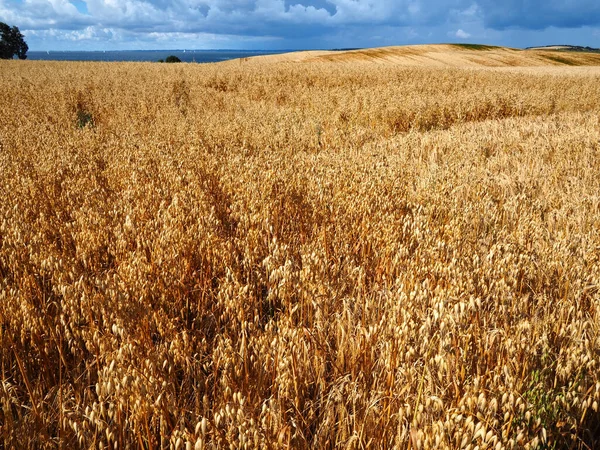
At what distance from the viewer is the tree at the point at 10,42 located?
5827 cm

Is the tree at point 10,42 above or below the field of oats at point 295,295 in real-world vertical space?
above

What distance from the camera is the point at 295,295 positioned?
7.06 ft

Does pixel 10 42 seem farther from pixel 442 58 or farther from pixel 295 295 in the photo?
pixel 295 295

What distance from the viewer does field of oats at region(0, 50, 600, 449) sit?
1321 mm

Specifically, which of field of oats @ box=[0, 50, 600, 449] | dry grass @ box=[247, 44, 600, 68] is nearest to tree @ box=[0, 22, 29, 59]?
dry grass @ box=[247, 44, 600, 68]

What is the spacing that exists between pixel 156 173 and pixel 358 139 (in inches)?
140

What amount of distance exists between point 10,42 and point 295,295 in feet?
251

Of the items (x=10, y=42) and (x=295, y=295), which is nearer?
(x=295, y=295)

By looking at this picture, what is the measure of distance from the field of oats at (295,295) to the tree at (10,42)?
6978 centimetres

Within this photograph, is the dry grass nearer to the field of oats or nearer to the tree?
the field of oats

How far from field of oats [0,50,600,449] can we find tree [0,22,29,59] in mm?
69777

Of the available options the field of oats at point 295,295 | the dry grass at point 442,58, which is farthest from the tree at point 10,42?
the field of oats at point 295,295

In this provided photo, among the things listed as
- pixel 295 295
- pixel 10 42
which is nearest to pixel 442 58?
pixel 295 295

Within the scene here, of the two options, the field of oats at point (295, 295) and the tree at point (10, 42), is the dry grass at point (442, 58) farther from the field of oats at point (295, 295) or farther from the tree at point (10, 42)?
the tree at point (10, 42)
